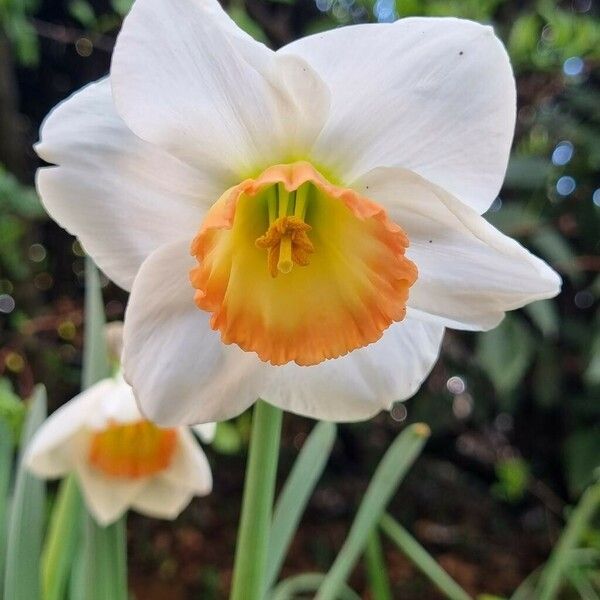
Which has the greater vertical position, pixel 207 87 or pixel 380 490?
pixel 207 87

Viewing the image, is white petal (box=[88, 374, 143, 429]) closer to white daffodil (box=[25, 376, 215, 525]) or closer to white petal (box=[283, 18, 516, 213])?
white daffodil (box=[25, 376, 215, 525])

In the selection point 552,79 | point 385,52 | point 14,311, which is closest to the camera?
point 385,52

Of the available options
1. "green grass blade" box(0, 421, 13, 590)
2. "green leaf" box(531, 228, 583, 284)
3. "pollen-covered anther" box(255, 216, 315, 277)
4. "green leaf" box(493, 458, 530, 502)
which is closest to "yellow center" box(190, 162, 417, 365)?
"pollen-covered anther" box(255, 216, 315, 277)

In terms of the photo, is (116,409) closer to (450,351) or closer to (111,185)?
(111,185)

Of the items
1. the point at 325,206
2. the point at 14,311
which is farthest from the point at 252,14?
the point at 325,206

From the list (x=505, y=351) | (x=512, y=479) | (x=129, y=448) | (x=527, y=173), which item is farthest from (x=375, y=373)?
(x=512, y=479)

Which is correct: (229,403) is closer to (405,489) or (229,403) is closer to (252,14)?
(252,14)
